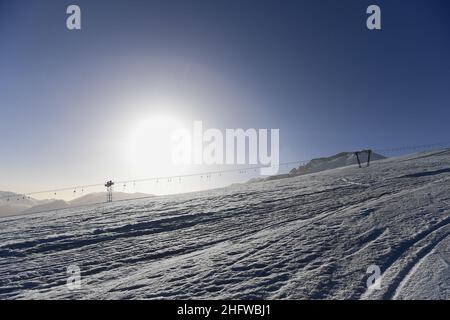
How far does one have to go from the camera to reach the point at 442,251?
7.73 metres

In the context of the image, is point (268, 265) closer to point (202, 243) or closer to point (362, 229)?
point (202, 243)

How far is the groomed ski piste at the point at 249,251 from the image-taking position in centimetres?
660

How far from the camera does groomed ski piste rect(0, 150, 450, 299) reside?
6.60 meters

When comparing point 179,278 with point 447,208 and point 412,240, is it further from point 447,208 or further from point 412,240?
point 447,208

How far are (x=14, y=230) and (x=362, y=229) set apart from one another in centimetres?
1402

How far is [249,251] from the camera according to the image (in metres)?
8.82

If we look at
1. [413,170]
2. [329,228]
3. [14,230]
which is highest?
[413,170]
